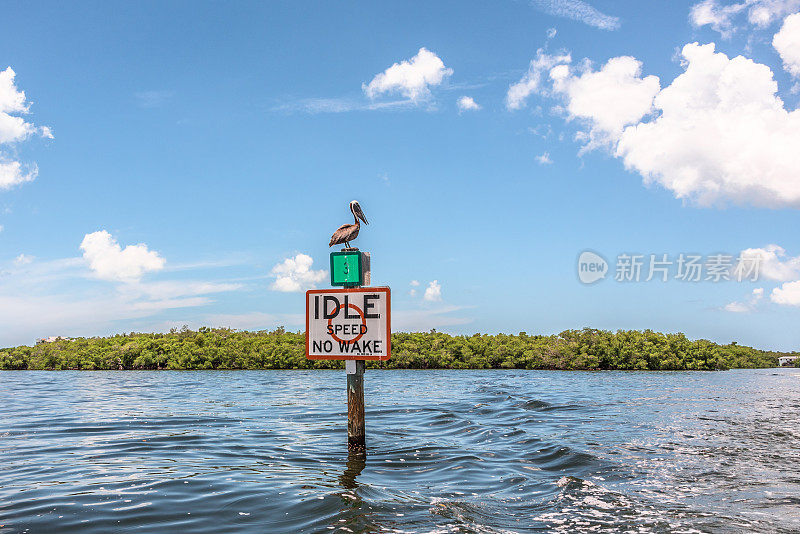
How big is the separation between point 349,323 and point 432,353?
67315 millimetres

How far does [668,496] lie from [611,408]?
1375 cm

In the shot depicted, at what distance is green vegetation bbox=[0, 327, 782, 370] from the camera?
244ft

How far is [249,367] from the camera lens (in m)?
75.9

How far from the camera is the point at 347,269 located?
1089 cm

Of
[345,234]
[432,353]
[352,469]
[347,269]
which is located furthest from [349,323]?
[432,353]

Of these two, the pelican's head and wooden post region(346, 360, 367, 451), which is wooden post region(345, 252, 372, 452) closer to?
wooden post region(346, 360, 367, 451)

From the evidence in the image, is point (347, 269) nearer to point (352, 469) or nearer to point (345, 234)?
point (345, 234)

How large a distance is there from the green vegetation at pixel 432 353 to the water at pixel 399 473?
2282 inches

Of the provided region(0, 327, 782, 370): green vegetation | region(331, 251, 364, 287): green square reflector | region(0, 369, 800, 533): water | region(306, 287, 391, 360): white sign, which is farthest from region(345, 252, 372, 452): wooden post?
region(0, 327, 782, 370): green vegetation

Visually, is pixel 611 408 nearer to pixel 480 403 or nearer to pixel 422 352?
pixel 480 403

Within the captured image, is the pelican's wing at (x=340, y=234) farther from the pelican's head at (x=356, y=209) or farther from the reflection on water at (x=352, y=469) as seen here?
the reflection on water at (x=352, y=469)

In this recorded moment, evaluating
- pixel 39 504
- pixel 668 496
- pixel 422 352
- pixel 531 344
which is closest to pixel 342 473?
pixel 39 504

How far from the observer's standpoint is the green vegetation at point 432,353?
244ft

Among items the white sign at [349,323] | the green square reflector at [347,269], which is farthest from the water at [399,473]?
the green square reflector at [347,269]
